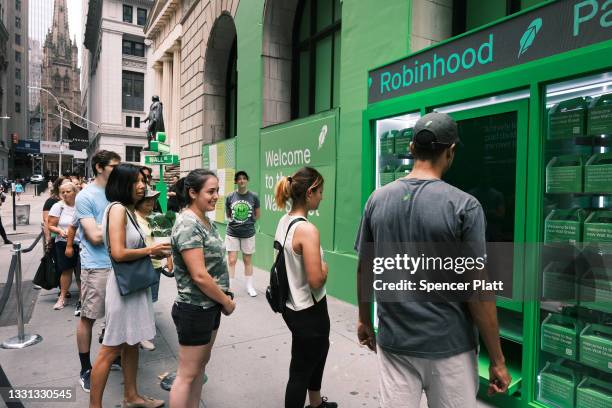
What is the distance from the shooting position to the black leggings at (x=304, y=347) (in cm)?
256

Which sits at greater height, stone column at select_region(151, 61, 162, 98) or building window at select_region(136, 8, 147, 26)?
building window at select_region(136, 8, 147, 26)

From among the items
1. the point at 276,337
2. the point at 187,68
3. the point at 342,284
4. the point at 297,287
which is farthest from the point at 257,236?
the point at 187,68

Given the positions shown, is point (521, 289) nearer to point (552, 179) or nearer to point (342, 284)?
point (552, 179)

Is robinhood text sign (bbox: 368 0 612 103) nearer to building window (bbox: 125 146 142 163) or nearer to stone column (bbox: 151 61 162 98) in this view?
stone column (bbox: 151 61 162 98)

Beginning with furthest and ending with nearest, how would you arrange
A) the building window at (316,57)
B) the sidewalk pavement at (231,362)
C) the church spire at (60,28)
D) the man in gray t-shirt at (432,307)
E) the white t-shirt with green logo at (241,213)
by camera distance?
the church spire at (60,28) < the building window at (316,57) < the white t-shirt with green logo at (241,213) < the sidewalk pavement at (231,362) < the man in gray t-shirt at (432,307)

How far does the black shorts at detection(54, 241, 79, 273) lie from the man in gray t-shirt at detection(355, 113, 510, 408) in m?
5.27

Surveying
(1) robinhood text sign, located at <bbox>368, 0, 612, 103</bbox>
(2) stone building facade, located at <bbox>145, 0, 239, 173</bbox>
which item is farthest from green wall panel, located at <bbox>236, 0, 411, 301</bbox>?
(2) stone building facade, located at <bbox>145, 0, 239, 173</bbox>

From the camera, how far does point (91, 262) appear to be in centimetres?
335

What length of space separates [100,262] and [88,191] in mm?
636

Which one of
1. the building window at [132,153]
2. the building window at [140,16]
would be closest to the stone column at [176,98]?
the building window at [132,153]

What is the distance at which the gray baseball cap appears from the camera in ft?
5.74

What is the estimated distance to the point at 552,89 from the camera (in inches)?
113

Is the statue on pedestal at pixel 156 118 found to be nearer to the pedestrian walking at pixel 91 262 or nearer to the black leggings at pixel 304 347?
the pedestrian walking at pixel 91 262

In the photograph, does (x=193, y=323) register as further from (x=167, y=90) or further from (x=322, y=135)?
(x=167, y=90)
